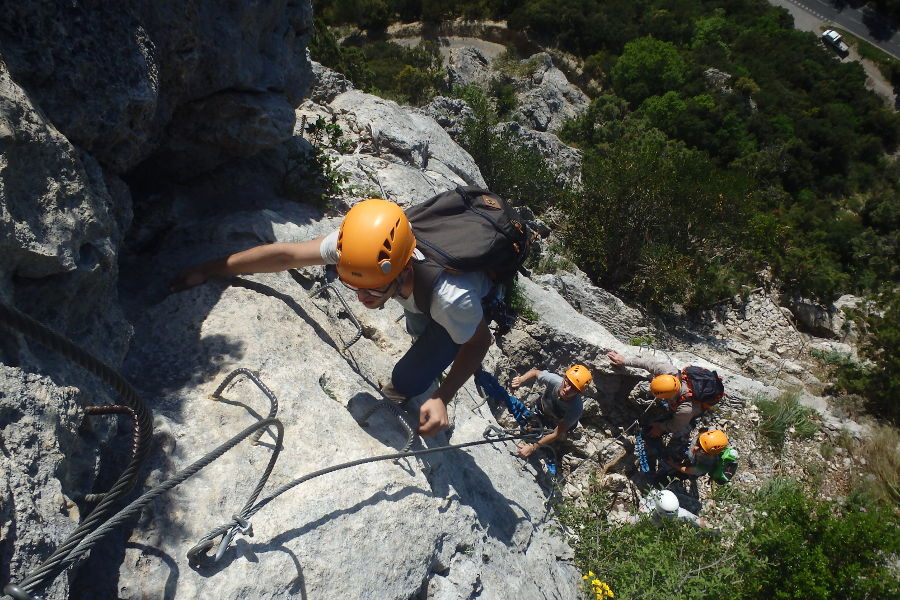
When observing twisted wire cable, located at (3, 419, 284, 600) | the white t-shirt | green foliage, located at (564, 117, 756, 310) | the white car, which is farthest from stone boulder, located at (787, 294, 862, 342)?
the white car

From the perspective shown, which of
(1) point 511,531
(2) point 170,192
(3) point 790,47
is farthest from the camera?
(3) point 790,47

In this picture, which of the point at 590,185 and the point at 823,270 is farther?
the point at 823,270

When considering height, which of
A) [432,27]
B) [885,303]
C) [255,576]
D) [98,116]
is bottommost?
[432,27]

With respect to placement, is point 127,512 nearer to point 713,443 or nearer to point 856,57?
point 713,443

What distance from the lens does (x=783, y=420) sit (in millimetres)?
7875

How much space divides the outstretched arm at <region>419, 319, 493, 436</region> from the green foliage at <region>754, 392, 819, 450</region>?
6.35 m

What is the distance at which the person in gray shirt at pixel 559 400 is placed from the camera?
6.04m

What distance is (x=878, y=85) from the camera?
149 feet

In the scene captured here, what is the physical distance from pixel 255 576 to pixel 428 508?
1.19 metres

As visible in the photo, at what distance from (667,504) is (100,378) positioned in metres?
6.03

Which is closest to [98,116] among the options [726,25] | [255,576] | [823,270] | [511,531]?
[255,576]

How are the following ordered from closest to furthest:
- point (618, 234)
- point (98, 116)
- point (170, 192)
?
1. point (98, 116)
2. point (170, 192)
3. point (618, 234)

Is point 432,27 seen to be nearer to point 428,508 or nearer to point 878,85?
point 878,85

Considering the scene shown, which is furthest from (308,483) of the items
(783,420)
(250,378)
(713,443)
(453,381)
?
(783,420)
